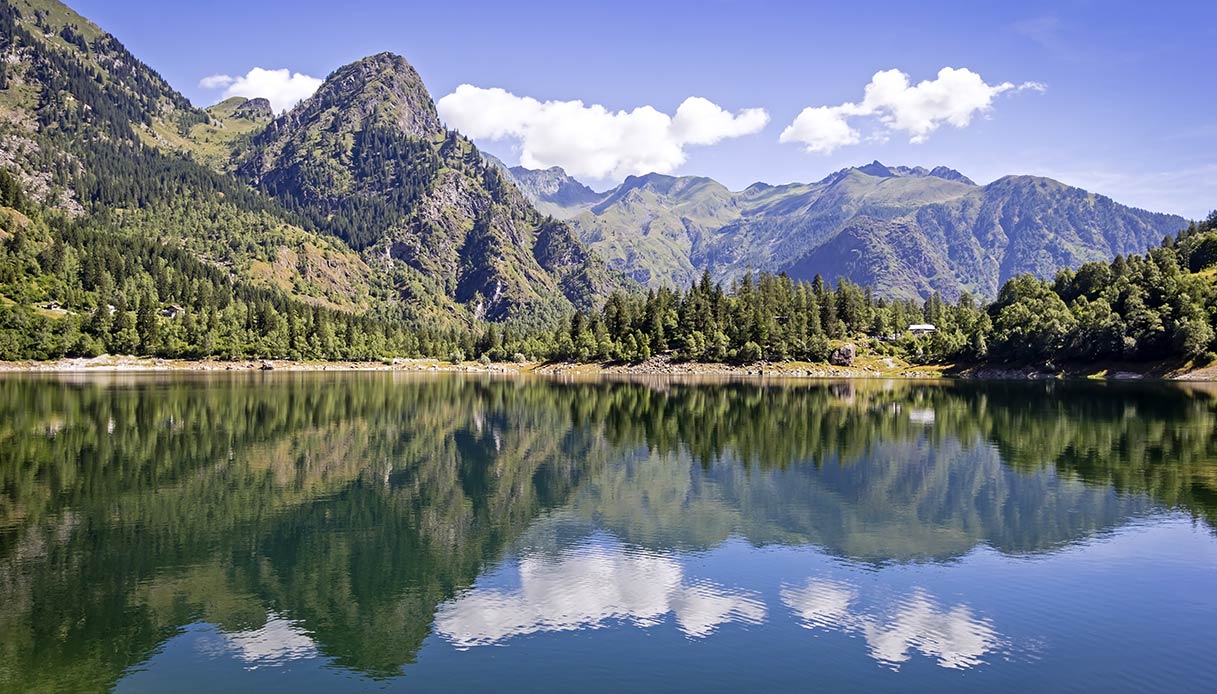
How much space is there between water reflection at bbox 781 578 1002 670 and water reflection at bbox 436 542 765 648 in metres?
1.94

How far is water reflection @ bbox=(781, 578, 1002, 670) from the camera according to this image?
73.1 ft

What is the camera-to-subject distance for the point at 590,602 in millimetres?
26719

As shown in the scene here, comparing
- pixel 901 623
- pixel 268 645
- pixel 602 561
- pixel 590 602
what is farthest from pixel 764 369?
pixel 268 645

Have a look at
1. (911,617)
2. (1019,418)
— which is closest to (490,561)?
(911,617)

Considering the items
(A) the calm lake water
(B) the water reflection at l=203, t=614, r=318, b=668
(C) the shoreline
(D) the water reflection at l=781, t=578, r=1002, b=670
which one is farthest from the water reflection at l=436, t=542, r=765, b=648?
(C) the shoreline

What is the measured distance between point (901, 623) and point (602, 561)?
1212 cm

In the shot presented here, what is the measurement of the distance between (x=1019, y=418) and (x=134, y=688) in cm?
8709

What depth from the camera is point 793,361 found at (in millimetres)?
188125

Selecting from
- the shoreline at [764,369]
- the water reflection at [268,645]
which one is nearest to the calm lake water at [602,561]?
the water reflection at [268,645]

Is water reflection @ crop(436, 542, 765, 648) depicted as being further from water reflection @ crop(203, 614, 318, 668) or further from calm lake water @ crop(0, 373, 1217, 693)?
water reflection @ crop(203, 614, 318, 668)

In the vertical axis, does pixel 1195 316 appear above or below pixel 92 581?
above

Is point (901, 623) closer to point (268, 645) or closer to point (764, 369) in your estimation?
point (268, 645)

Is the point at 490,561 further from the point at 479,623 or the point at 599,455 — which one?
the point at 599,455

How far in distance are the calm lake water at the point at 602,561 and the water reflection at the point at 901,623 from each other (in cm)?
12
